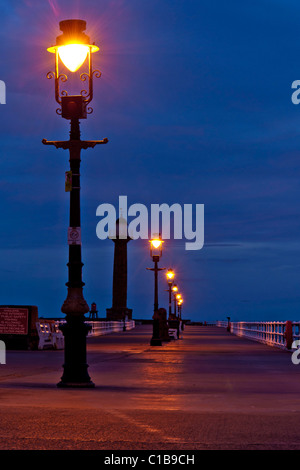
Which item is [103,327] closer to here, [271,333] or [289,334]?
[271,333]

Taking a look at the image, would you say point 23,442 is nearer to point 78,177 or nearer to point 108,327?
point 78,177

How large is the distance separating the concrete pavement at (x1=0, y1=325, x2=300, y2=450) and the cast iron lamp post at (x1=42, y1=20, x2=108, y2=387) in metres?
0.50

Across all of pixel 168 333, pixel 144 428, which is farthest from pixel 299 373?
pixel 168 333

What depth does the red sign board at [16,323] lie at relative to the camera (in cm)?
3109

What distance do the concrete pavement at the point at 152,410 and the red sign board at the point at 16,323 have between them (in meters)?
10.7

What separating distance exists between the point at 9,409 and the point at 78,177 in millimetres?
5475

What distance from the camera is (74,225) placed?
1557 centimetres

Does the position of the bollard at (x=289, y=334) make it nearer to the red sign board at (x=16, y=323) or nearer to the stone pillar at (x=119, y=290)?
the red sign board at (x=16, y=323)

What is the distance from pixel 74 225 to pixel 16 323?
53.2 ft

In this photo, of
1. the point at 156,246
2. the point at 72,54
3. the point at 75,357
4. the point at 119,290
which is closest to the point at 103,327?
the point at 156,246

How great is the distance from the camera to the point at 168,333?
46.2m

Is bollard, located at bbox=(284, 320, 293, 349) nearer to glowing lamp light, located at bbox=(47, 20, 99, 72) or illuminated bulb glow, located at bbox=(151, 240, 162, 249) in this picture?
illuminated bulb glow, located at bbox=(151, 240, 162, 249)
